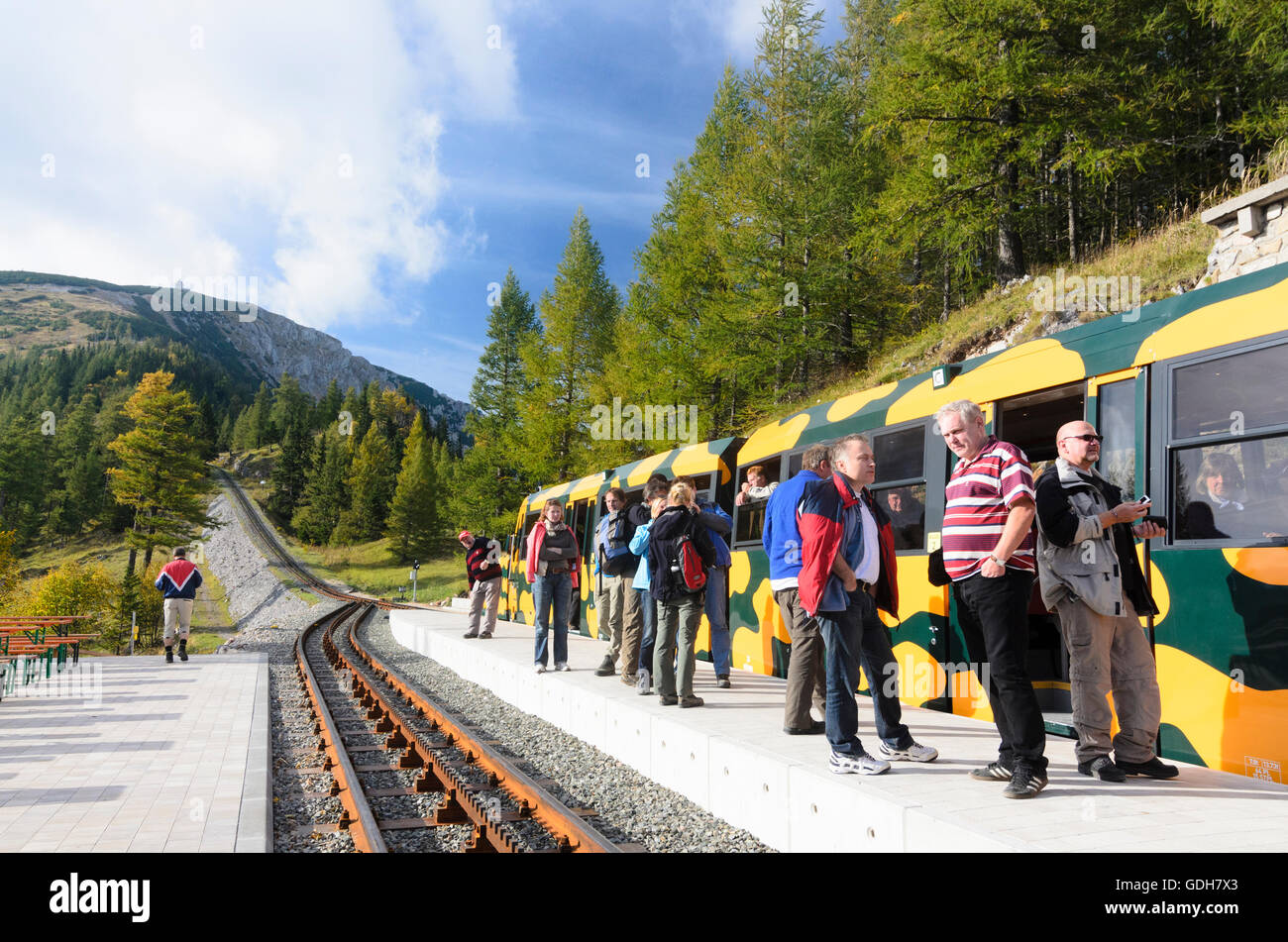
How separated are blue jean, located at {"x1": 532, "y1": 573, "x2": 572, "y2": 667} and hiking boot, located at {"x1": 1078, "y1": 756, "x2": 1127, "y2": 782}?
6242 mm

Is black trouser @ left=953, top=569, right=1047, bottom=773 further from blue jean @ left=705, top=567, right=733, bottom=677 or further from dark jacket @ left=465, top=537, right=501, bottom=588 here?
dark jacket @ left=465, top=537, right=501, bottom=588

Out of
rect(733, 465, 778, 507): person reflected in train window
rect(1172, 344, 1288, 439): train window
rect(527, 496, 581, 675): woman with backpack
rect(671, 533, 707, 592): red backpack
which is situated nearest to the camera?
rect(1172, 344, 1288, 439): train window

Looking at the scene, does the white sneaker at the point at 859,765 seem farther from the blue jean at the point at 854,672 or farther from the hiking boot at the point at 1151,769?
the hiking boot at the point at 1151,769

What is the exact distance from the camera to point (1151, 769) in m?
4.24

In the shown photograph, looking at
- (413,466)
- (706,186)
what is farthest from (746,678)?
(413,466)

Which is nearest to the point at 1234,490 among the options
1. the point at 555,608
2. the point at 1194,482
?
the point at 1194,482

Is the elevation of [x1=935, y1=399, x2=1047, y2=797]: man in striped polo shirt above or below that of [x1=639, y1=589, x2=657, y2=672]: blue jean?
above

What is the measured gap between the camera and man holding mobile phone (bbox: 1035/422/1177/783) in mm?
4125

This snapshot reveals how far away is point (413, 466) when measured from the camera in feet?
223

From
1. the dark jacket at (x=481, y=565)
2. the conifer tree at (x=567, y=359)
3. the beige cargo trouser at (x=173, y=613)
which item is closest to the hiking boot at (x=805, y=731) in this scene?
the dark jacket at (x=481, y=565)

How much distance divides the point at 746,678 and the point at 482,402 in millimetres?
33397

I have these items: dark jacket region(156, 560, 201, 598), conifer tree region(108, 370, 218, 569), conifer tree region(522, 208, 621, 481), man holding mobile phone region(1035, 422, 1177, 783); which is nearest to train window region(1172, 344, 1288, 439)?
man holding mobile phone region(1035, 422, 1177, 783)
